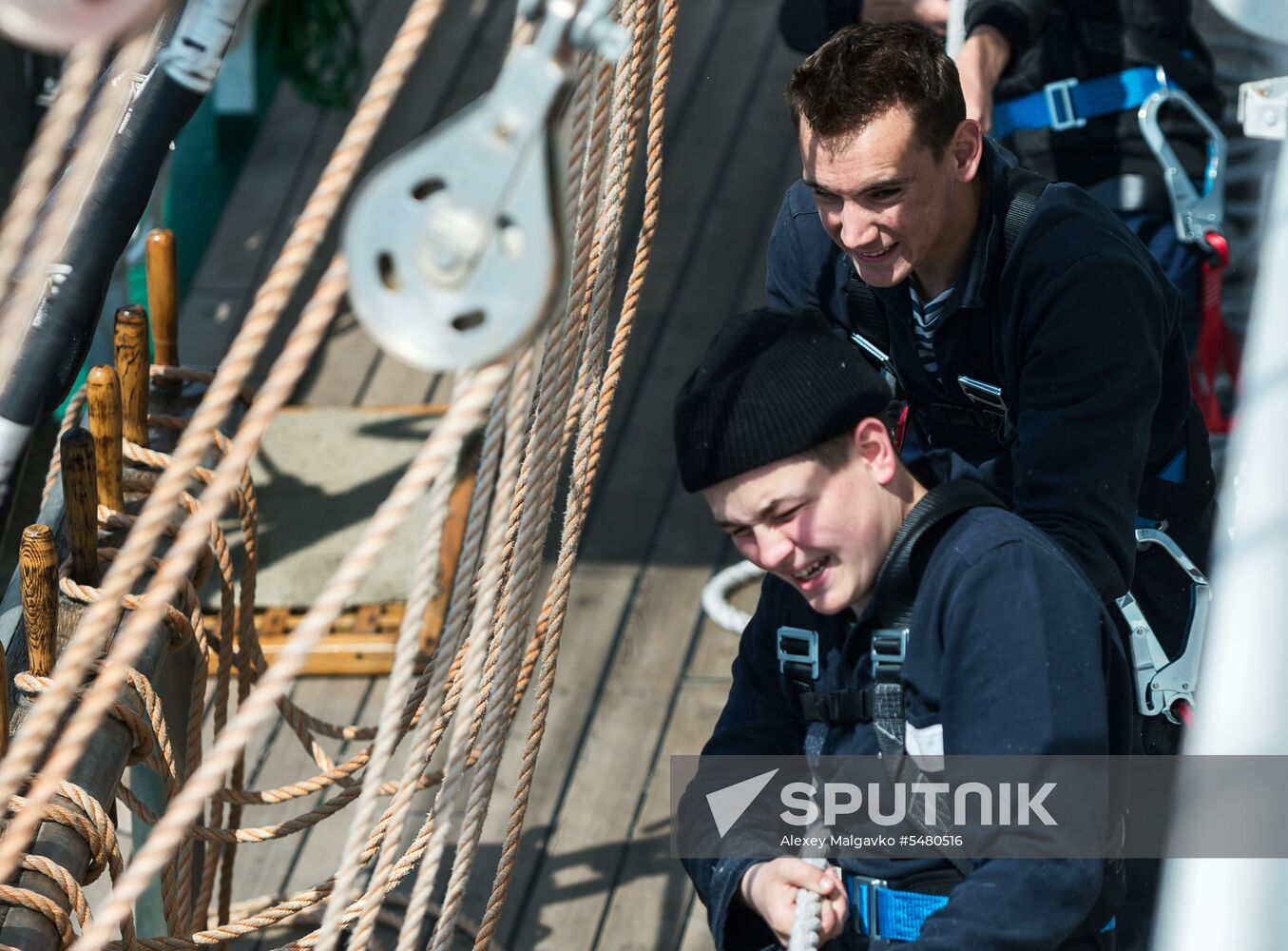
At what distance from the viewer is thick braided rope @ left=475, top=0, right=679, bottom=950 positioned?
1.49 meters

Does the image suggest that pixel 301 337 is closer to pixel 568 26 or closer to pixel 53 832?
pixel 568 26

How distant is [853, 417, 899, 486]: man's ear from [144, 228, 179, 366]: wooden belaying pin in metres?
1.03

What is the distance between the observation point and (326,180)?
979 millimetres

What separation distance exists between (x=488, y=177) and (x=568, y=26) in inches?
4.2

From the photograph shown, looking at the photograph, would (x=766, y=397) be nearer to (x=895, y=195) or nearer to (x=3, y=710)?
(x=895, y=195)

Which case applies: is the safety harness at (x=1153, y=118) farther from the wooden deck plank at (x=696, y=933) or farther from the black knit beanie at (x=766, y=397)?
the wooden deck plank at (x=696, y=933)

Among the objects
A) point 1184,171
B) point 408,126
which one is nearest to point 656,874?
point 1184,171

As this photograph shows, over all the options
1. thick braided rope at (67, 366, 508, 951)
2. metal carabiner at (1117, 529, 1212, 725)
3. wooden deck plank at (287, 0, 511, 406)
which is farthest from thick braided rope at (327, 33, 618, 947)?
wooden deck plank at (287, 0, 511, 406)

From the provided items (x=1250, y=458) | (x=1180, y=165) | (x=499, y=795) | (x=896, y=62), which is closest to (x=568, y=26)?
(x=1250, y=458)

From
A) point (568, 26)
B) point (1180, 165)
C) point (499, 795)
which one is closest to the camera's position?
point (568, 26)

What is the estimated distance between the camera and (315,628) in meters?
0.99

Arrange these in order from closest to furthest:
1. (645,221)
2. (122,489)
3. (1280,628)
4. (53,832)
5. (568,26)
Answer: (1280,628)
(568,26)
(53,832)
(645,221)
(122,489)

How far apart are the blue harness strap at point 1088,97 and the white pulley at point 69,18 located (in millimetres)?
1575

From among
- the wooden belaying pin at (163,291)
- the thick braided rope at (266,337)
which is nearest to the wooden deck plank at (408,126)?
the wooden belaying pin at (163,291)
